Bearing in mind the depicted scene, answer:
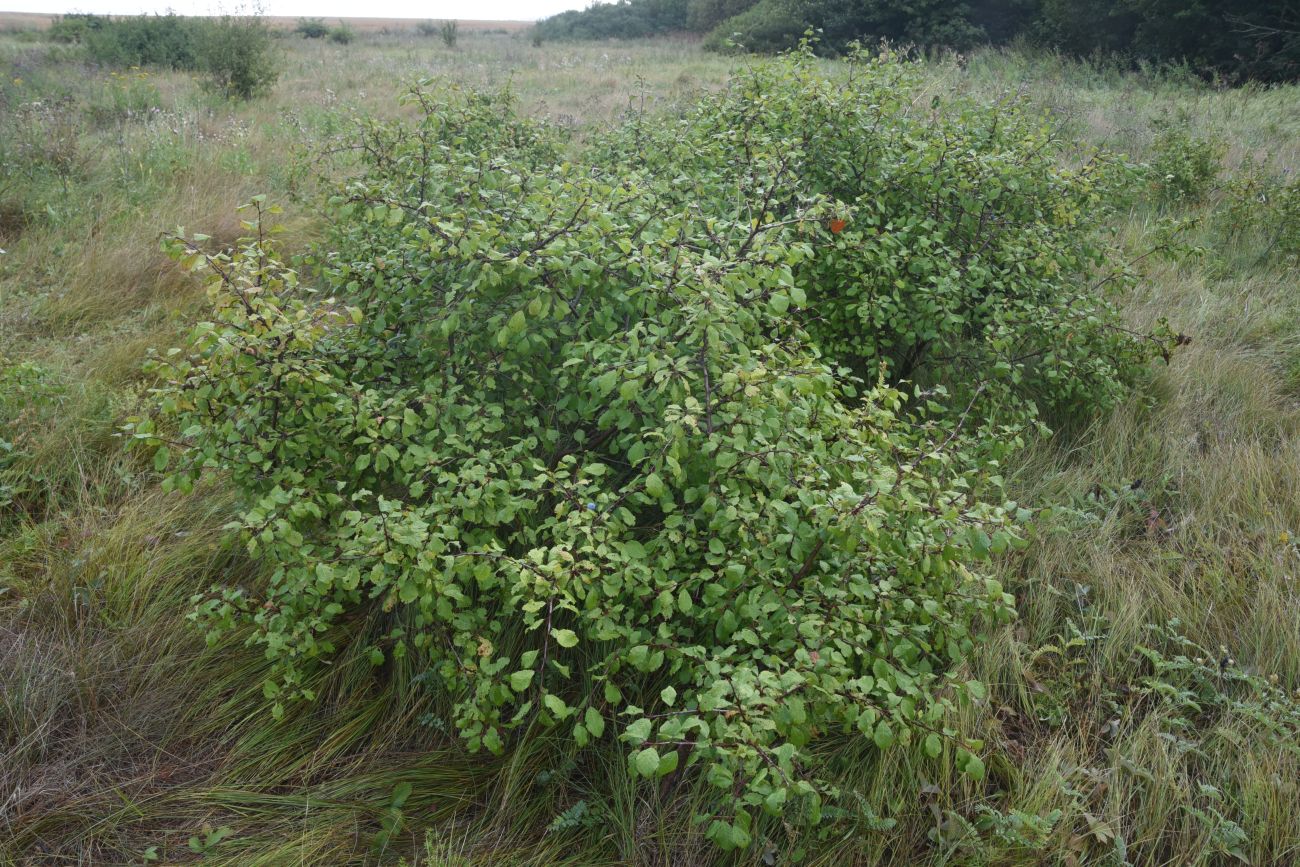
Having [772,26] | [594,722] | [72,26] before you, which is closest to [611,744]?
[594,722]

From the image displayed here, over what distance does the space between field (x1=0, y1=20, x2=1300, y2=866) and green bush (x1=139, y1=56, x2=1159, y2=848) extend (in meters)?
0.18

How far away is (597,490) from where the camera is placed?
237 cm

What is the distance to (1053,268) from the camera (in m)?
3.76

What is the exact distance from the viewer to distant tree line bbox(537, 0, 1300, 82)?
1382 centimetres

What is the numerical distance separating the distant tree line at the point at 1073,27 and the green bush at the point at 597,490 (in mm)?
Answer: 8374

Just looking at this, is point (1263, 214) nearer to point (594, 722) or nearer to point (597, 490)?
point (597, 490)

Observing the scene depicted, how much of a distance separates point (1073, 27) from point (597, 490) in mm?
19005

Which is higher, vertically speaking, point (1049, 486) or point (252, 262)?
point (252, 262)

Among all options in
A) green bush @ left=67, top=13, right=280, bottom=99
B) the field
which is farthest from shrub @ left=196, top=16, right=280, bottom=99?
the field

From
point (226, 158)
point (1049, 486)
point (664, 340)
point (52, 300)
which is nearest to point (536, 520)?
point (664, 340)

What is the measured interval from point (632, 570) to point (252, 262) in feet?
4.98

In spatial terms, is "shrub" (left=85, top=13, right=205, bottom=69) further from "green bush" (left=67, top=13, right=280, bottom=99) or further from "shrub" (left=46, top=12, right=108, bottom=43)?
"shrub" (left=46, top=12, right=108, bottom=43)

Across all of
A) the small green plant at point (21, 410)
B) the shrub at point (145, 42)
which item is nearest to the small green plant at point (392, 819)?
the small green plant at point (21, 410)

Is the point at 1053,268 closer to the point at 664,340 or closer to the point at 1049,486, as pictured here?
the point at 1049,486
